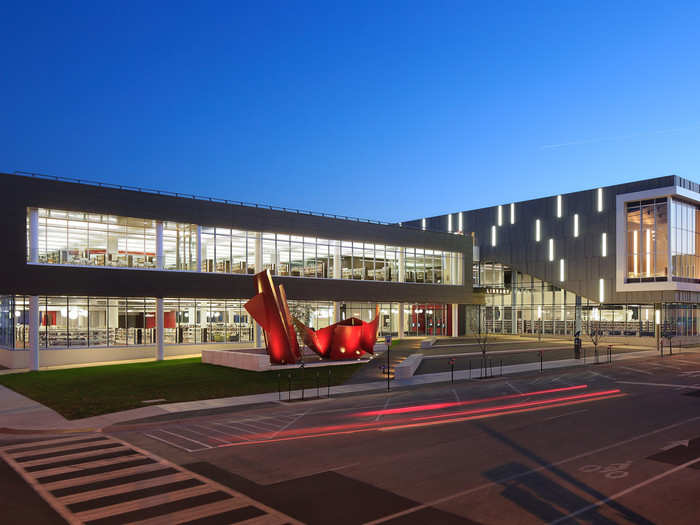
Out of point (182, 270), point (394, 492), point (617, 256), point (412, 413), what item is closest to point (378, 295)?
point (182, 270)

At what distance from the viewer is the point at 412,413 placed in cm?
1983

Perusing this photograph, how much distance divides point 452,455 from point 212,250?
36417mm

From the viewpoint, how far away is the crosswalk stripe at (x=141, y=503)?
9.84 meters

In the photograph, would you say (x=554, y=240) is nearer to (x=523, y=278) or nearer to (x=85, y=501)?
(x=523, y=278)

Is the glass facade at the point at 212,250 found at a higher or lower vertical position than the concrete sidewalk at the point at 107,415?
higher

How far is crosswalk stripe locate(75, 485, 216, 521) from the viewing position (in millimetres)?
9844

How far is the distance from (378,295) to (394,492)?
1906 inches

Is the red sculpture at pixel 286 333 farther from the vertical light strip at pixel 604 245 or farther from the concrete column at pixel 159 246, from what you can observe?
the vertical light strip at pixel 604 245

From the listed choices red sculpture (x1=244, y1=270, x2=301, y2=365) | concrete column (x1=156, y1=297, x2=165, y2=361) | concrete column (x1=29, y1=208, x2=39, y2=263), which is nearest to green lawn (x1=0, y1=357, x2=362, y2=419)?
red sculpture (x1=244, y1=270, x2=301, y2=365)

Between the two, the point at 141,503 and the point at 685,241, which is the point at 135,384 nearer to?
the point at 141,503

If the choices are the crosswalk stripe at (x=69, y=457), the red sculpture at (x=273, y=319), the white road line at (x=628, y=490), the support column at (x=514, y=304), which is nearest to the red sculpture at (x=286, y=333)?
the red sculpture at (x=273, y=319)

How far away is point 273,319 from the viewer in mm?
33031

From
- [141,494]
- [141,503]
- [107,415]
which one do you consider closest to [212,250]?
[107,415]

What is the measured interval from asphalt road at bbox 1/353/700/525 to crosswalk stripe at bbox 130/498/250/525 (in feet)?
1.29
